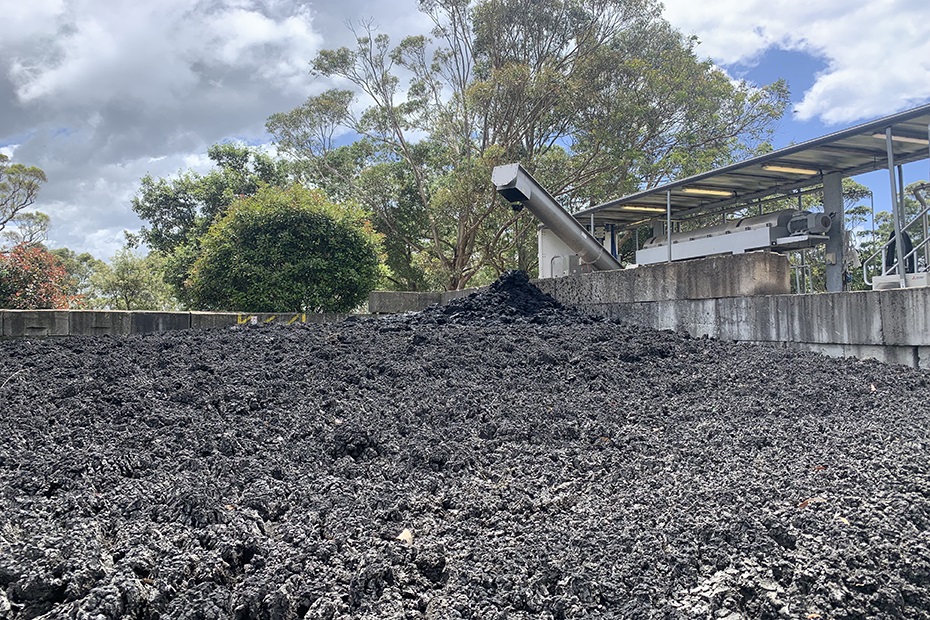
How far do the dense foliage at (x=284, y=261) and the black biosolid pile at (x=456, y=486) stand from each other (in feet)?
12.4

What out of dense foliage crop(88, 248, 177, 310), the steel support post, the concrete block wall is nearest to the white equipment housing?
the steel support post

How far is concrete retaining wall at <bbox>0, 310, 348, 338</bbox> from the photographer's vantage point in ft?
16.0

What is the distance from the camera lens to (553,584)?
1510mm

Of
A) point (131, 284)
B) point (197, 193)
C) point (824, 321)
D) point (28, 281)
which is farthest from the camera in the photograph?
point (131, 284)

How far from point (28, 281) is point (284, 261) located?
419cm

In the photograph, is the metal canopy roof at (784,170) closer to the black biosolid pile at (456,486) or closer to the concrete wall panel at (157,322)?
the black biosolid pile at (456,486)

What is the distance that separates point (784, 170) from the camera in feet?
24.4

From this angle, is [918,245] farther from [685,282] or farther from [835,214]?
[685,282]

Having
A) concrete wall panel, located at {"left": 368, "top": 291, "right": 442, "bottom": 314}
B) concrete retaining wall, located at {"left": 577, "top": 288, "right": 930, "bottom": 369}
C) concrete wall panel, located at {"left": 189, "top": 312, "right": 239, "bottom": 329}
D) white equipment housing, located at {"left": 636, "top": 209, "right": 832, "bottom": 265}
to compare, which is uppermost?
white equipment housing, located at {"left": 636, "top": 209, "right": 832, "bottom": 265}

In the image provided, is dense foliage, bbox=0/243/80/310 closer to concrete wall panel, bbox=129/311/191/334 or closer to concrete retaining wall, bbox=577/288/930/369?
concrete wall panel, bbox=129/311/191/334

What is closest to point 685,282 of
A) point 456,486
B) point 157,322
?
point 456,486

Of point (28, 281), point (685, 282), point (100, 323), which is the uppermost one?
point (28, 281)

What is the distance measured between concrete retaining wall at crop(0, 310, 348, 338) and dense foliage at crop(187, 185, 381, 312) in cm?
142

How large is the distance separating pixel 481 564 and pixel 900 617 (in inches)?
39.2
